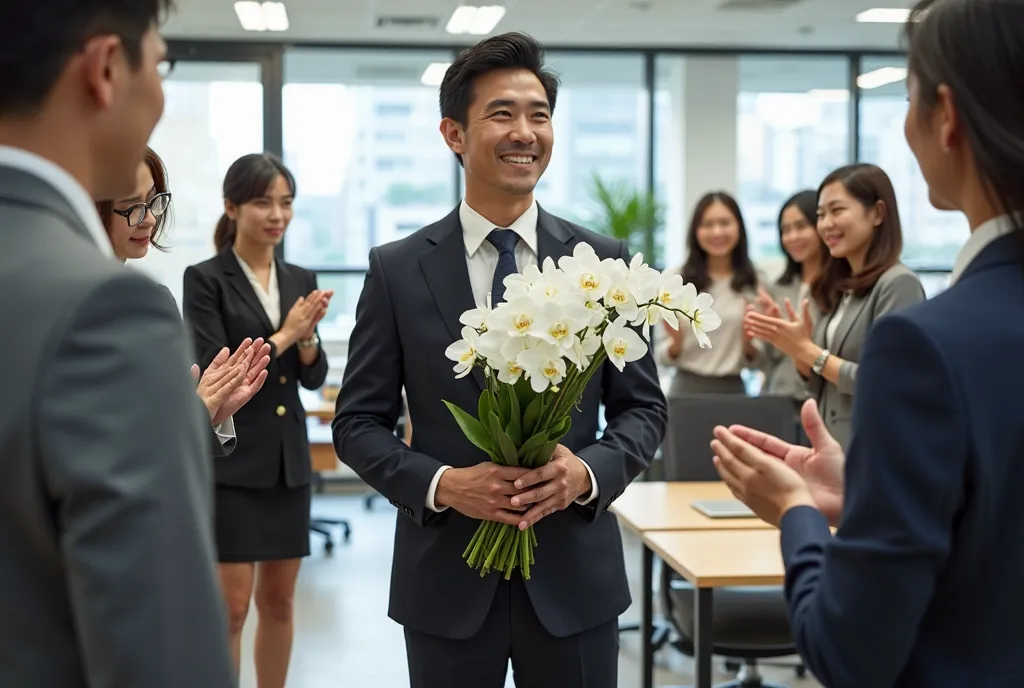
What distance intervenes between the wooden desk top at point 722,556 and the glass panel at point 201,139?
5732mm

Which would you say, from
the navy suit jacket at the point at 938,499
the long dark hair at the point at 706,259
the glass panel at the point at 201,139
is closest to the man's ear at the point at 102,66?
the navy suit jacket at the point at 938,499

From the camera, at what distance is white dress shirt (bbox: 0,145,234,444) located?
87 centimetres

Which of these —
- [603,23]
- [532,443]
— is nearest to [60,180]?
[532,443]

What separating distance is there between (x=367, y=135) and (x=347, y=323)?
1515 millimetres

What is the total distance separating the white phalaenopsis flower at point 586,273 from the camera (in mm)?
1711

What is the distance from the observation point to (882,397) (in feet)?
3.49

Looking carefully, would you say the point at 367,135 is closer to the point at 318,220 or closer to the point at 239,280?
the point at 318,220

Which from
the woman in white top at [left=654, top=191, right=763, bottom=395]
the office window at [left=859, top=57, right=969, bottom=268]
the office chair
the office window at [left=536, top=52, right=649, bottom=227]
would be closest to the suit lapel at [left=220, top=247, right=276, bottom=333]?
the woman in white top at [left=654, top=191, right=763, bottom=395]

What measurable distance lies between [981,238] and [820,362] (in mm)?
2468

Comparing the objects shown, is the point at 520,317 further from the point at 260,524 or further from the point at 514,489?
the point at 260,524

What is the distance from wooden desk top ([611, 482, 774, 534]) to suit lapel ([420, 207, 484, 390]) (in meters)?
1.27

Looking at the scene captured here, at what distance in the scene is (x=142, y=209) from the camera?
207 cm

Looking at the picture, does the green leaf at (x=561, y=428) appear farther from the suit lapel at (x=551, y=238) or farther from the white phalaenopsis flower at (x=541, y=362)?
the suit lapel at (x=551, y=238)

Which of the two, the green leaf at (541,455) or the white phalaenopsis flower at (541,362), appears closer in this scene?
the white phalaenopsis flower at (541,362)
